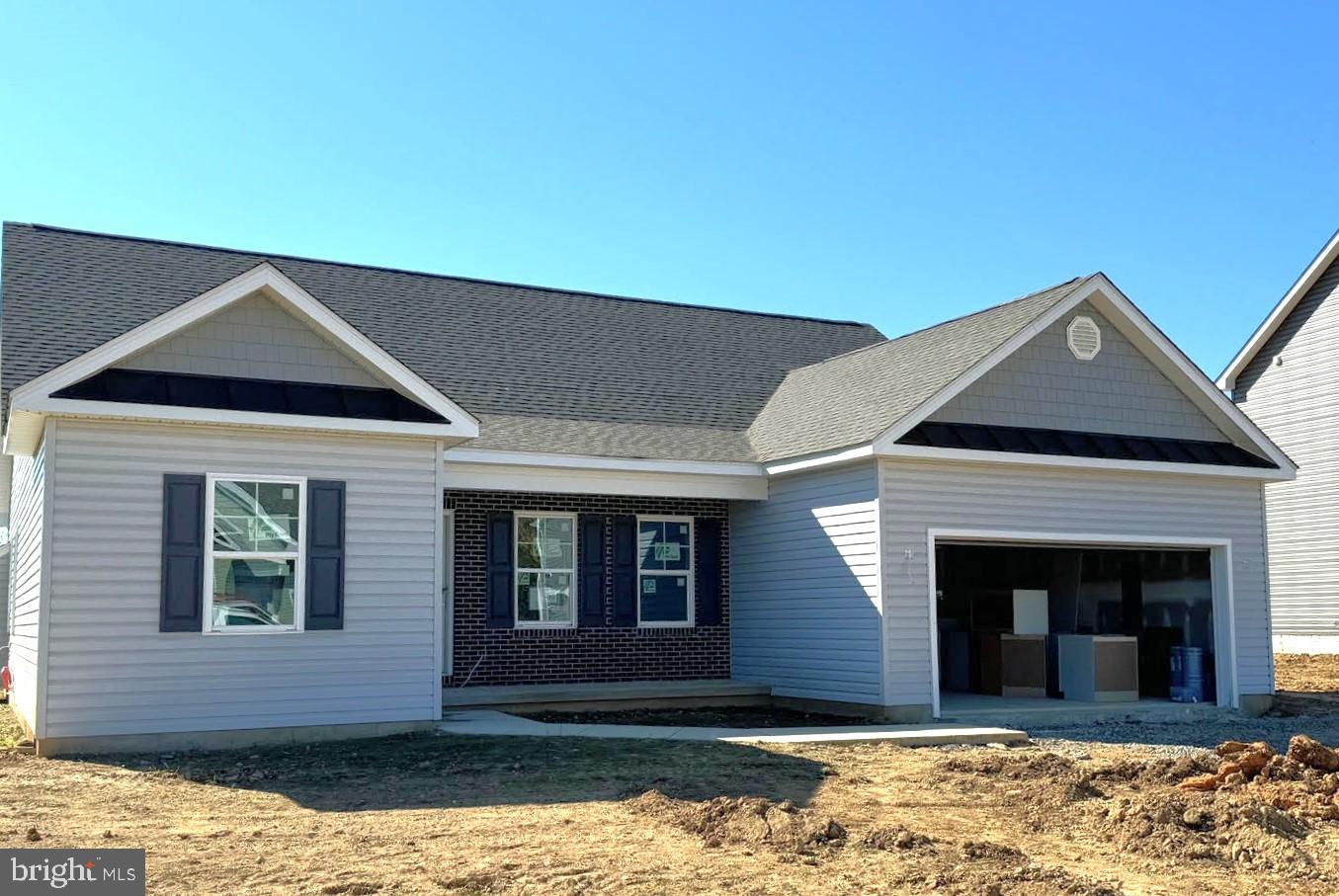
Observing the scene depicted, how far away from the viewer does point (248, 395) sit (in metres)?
13.2

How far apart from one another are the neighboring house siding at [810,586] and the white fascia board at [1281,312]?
1244cm

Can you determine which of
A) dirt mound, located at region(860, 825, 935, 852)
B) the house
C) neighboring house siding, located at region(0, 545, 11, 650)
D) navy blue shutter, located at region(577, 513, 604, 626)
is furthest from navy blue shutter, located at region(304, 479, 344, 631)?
neighboring house siding, located at region(0, 545, 11, 650)

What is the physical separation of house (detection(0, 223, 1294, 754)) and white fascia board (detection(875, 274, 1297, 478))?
44 millimetres

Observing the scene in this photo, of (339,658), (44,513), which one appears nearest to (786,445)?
(339,658)

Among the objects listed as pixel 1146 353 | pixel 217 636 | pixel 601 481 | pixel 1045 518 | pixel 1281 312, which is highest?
pixel 1281 312

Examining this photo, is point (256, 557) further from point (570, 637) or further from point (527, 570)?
point (570, 637)

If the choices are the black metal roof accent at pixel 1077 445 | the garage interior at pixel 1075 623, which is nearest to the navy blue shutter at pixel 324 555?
the black metal roof accent at pixel 1077 445

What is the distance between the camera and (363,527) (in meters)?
13.6

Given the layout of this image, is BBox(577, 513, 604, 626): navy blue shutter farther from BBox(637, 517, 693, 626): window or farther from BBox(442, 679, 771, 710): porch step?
BBox(442, 679, 771, 710): porch step

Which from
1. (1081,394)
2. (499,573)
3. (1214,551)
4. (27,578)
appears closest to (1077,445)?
(1081,394)

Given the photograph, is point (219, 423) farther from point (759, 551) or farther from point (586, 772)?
point (759, 551)

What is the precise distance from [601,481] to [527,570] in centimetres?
156

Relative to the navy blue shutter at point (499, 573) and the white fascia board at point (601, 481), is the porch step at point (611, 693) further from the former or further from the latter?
the white fascia board at point (601, 481)

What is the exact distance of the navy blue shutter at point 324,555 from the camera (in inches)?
524
